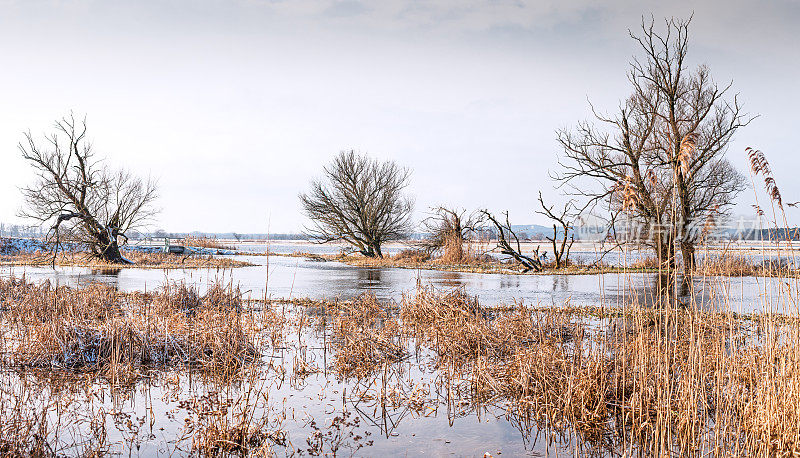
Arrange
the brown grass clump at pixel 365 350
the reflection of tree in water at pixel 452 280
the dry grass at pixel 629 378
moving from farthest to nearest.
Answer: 1. the reflection of tree in water at pixel 452 280
2. the brown grass clump at pixel 365 350
3. the dry grass at pixel 629 378

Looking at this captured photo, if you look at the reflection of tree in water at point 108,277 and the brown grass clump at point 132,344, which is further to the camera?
the reflection of tree in water at point 108,277

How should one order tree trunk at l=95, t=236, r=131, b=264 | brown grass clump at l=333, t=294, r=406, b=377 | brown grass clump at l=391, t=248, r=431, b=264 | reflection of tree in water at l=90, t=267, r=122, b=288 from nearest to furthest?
brown grass clump at l=333, t=294, r=406, b=377 < reflection of tree in water at l=90, t=267, r=122, b=288 < tree trunk at l=95, t=236, r=131, b=264 < brown grass clump at l=391, t=248, r=431, b=264

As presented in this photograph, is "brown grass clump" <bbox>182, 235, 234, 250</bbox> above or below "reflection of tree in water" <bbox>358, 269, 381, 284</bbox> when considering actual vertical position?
above

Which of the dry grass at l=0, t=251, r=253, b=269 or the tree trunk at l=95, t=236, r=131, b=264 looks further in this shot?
the tree trunk at l=95, t=236, r=131, b=264

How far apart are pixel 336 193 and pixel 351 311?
30.8 m

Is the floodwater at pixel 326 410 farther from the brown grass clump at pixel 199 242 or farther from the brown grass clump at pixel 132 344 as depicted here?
the brown grass clump at pixel 199 242

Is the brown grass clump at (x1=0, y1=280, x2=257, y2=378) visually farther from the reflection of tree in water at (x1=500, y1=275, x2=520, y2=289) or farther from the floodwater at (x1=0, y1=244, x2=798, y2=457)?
the reflection of tree in water at (x1=500, y1=275, x2=520, y2=289)

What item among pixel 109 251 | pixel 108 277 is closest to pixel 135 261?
pixel 109 251

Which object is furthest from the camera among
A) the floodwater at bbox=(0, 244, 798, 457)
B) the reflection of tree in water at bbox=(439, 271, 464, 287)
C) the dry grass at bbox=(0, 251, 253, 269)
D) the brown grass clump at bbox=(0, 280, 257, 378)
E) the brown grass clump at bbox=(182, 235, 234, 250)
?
the brown grass clump at bbox=(182, 235, 234, 250)

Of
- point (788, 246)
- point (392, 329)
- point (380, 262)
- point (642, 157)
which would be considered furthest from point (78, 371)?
point (380, 262)

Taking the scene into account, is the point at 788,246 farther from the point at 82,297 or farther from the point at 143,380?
the point at 82,297

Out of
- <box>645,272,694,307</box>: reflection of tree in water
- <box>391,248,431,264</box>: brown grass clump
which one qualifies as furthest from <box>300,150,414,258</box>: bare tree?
<box>645,272,694,307</box>: reflection of tree in water

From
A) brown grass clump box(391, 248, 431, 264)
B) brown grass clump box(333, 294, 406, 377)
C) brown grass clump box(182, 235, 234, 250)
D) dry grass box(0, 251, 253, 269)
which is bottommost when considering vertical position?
brown grass clump box(333, 294, 406, 377)

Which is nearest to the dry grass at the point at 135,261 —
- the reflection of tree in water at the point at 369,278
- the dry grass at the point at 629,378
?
the reflection of tree in water at the point at 369,278
